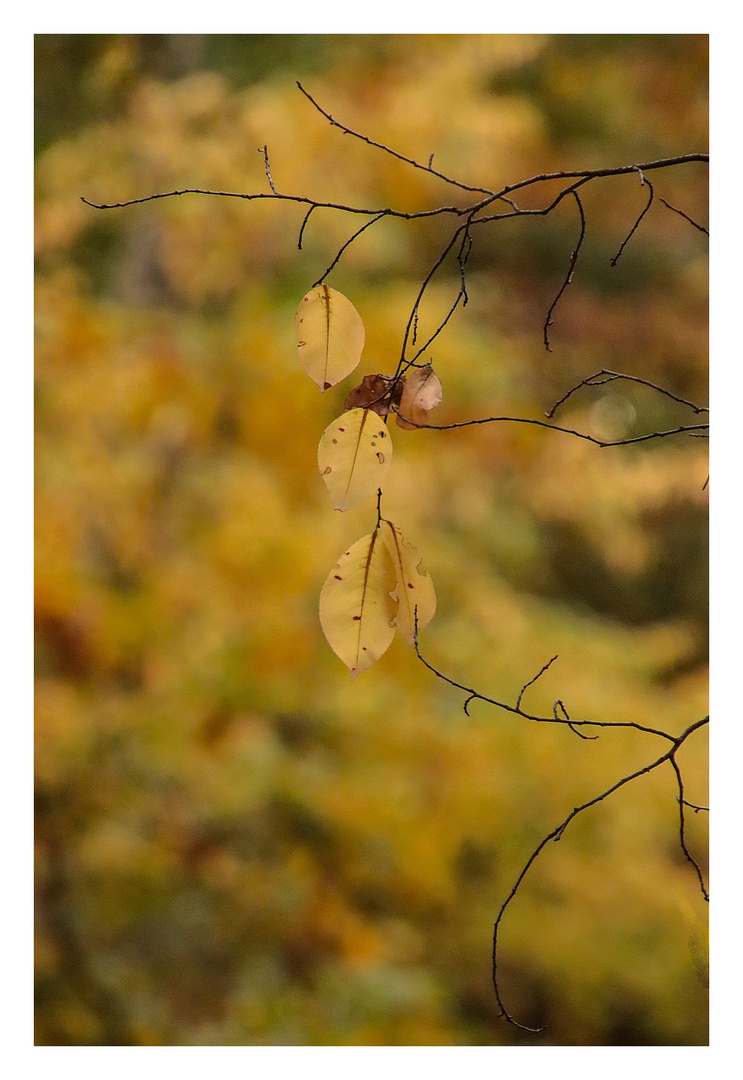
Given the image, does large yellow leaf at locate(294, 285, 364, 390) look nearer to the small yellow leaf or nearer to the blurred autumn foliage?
the small yellow leaf

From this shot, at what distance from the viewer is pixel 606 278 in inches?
100

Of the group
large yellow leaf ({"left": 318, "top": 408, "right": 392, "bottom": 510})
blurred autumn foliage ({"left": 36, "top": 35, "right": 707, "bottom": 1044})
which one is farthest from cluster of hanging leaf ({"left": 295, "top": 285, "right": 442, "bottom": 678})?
blurred autumn foliage ({"left": 36, "top": 35, "right": 707, "bottom": 1044})

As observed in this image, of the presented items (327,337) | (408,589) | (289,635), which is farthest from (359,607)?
(289,635)

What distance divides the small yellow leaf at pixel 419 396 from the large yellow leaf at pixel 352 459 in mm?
22

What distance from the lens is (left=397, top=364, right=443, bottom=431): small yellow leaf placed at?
1.48 feet

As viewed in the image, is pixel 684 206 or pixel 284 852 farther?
pixel 684 206

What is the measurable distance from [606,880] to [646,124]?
1945 mm

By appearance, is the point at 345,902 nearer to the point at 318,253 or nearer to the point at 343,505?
the point at 318,253

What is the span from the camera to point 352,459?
43cm

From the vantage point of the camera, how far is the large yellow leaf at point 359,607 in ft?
1.43

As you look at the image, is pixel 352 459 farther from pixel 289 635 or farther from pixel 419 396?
pixel 289 635

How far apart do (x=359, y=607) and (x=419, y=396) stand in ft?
0.35

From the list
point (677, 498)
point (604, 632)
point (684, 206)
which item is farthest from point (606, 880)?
point (684, 206)

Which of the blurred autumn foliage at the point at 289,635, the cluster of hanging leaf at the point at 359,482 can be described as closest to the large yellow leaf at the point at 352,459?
the cluster of hanging leaf at the point at 359,482
